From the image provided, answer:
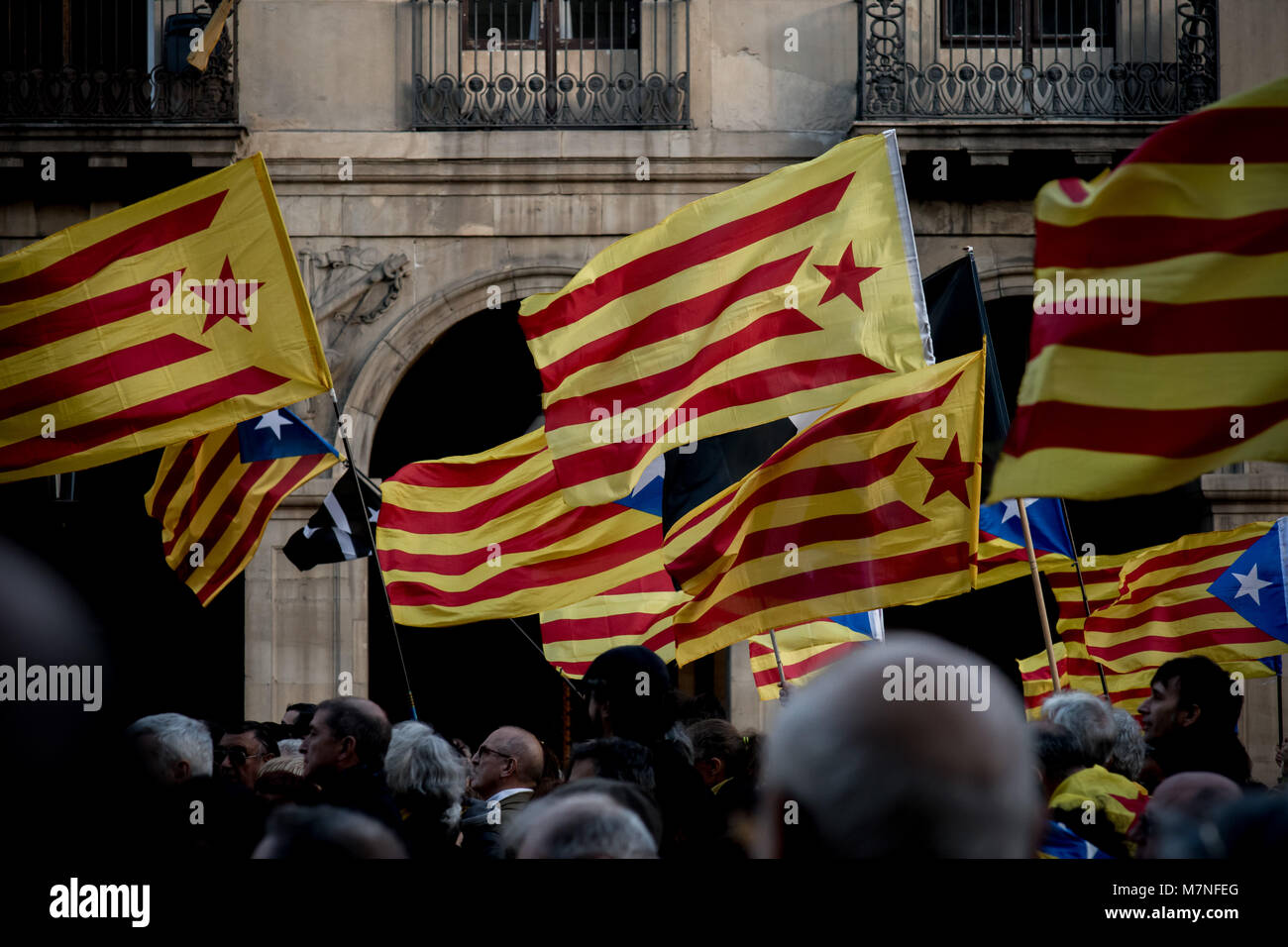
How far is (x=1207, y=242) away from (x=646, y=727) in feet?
7.76

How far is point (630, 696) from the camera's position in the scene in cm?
507

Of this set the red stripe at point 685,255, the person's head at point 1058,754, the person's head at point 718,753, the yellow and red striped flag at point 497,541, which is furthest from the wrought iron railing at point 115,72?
the person's head at point 1058,754

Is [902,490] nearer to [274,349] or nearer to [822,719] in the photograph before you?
[274,349]

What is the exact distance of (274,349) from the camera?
6848 millimetres

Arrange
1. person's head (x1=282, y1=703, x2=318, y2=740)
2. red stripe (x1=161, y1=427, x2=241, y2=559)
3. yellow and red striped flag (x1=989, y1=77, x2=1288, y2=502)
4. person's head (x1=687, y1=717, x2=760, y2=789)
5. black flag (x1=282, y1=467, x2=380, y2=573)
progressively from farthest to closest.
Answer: black flag (x1=282, y1=467, x2=380, y2=573) < red stripe (x1=161, y1=427, x2=241, y2=559) < person's head (x1=282, y1=703, x2=318, y2=740) < person's head (x1=687, y1=717, x2=760, y2=789) < yellow and red striped flag (x1=989, y1=77, x2=1288, y2=502)

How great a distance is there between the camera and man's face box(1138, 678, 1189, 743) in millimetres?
5410

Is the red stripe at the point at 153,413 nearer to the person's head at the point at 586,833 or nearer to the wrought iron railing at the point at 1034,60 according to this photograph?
the person's head at the point at 586,833

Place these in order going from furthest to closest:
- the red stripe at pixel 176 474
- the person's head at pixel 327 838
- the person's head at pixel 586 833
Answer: the red stripe at pixel 176 474, the person's head at pixel 327 838, the person's head at pixel 586 833

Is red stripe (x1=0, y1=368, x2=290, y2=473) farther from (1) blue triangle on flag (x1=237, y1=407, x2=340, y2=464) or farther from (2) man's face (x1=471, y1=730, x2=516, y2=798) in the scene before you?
(2) man's face (x1=471, y1=730, x2=516, y2=798)

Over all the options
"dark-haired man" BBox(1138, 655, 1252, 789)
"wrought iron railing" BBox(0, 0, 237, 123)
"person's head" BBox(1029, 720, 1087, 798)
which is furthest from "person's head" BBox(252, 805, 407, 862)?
"wrought iron railing" BBox(0, 0, 237, 123)

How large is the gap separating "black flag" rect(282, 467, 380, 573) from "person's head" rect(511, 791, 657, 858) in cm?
672

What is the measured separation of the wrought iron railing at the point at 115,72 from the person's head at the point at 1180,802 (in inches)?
469

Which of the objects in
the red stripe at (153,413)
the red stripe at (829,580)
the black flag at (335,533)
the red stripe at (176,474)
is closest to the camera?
the red stripe at (829,580)

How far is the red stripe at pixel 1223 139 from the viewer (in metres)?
4.25
